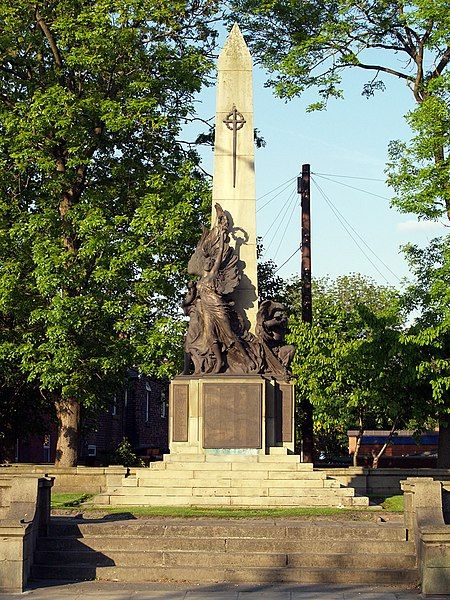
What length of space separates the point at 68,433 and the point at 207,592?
16.4 m

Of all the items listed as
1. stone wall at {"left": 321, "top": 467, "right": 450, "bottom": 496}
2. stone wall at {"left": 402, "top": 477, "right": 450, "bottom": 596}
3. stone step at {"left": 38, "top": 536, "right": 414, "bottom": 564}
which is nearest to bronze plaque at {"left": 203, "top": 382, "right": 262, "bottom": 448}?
stone wall at {"left": 321, "top": 467, "right": 450, "bottom": 496}

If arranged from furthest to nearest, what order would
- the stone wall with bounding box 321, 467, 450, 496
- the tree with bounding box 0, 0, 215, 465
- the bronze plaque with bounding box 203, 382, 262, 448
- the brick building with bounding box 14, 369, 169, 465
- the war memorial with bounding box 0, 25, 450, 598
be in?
1. the brick building with bounding box 14, 369, 169, 465
2. the tree with bounding box 0, 0, 215, 465
3. the stone wall with bounding box 321, 467, 450, 496
4. the bronze plaque with bounding box 203, 382, 262, 448
5. the war memorial with bounding box 0, 25, 450, 598

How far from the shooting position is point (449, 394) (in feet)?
101

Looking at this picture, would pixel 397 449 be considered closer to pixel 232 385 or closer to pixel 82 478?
pixel 82 478

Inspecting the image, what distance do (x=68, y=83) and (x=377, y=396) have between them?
11.8 m

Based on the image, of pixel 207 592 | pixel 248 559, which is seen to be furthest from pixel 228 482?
pixel 207 592

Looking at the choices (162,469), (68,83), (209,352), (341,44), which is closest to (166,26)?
(68,83)

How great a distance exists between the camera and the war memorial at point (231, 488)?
16.5 meters

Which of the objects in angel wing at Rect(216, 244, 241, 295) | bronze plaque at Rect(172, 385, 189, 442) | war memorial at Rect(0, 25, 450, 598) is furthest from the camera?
angel wing at Rect(216, 244, 241, 295)

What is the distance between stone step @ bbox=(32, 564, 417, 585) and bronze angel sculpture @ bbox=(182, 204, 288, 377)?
7.30 m

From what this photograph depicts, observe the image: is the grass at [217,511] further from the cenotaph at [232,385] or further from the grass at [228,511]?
the cenotaph at [232,385]

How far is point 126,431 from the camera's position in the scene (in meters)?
60.0

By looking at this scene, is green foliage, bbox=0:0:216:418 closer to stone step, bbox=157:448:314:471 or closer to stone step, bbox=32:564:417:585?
stone step, bbox=157:448:314:471

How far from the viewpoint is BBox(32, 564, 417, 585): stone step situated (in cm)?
1633
